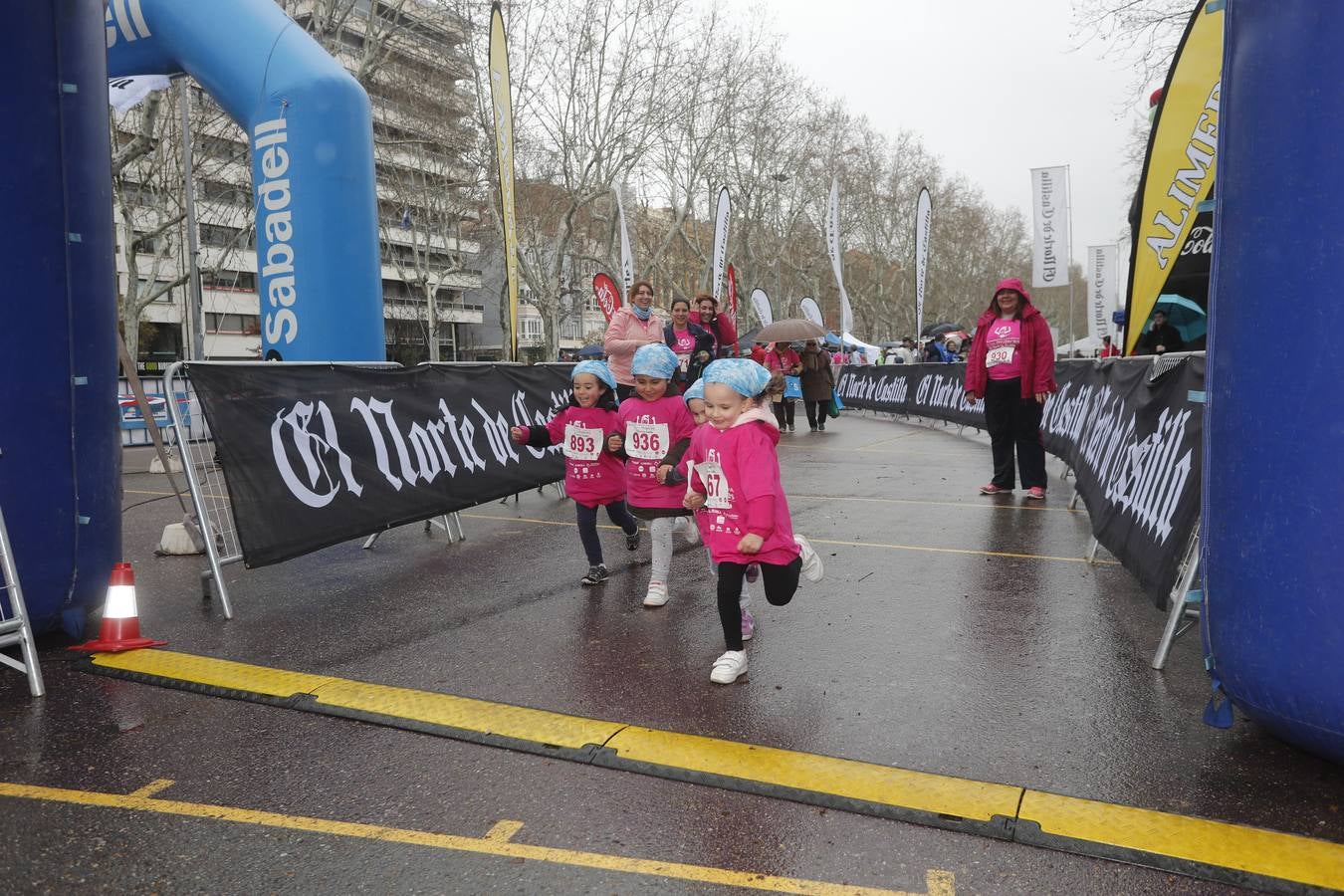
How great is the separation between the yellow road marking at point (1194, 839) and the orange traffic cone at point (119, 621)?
397 cm

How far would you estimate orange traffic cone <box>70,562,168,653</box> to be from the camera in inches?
169

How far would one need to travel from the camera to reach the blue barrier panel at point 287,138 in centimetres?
833

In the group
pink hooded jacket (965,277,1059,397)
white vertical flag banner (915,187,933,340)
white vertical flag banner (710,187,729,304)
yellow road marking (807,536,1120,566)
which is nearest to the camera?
yellow road marking (807,536,1120,566)

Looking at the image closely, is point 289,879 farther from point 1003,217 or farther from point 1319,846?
point 1003,217

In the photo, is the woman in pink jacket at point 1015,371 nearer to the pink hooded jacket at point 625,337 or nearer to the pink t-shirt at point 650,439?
the pink hooded jacket at point 625,337

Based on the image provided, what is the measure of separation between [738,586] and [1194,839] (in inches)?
72.9

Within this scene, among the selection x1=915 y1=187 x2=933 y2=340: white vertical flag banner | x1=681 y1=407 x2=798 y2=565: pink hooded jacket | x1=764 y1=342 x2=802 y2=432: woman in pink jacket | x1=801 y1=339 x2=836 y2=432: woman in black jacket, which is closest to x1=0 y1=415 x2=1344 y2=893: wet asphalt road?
x1=681 y1=407 x2=798 y2=565: pink hooded jacket

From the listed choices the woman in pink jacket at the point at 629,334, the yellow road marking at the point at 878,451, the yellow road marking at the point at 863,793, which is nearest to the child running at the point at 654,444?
the yellow road marking at the point at 863,793

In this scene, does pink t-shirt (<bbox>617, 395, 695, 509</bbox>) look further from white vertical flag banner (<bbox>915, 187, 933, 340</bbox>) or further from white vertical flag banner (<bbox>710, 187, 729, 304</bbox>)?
white vertical flag banner (<bbox>710, 187, 729, 304</bbox>)

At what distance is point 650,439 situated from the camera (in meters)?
5.03

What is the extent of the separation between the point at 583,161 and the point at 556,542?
24.7 m

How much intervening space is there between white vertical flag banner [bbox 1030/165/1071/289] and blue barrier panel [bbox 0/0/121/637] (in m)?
22.2

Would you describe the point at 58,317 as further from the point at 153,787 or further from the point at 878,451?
the point at 878,451

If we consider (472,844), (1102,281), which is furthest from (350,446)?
(1102,281)
